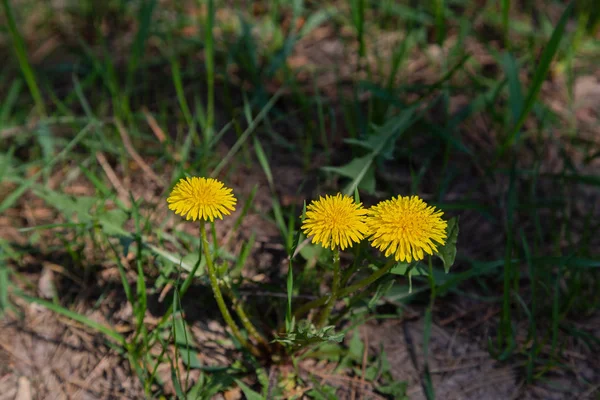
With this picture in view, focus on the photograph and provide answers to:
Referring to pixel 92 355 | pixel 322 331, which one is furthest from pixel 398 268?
pixel 92 355

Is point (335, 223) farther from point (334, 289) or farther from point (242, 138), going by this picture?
point (242, 138)

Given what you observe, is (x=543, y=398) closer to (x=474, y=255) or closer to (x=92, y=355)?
(x=474, y=255)

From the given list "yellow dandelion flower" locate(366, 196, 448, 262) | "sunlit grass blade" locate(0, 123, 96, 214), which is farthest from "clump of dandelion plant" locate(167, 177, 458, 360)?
"sunlit grass blade" locate(0, 123, 96, 214)

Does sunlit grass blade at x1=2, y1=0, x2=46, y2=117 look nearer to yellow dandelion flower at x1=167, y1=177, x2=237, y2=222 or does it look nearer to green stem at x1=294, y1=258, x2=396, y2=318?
yellow dandelion flower at x1=167, y1=177, x2=237, y2=222

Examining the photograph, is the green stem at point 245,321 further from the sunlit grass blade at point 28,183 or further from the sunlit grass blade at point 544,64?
the sunlit grass blade at point 544,64

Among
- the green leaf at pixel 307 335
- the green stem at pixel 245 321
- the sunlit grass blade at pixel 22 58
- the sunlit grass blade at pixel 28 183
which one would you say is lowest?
the green leaf at pixel 307 335

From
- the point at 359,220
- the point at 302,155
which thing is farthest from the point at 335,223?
the point at 302,155

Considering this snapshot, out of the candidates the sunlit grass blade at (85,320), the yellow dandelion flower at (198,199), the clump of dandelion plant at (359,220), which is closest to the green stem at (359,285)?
the clump of dandelion plant at (359,220)
